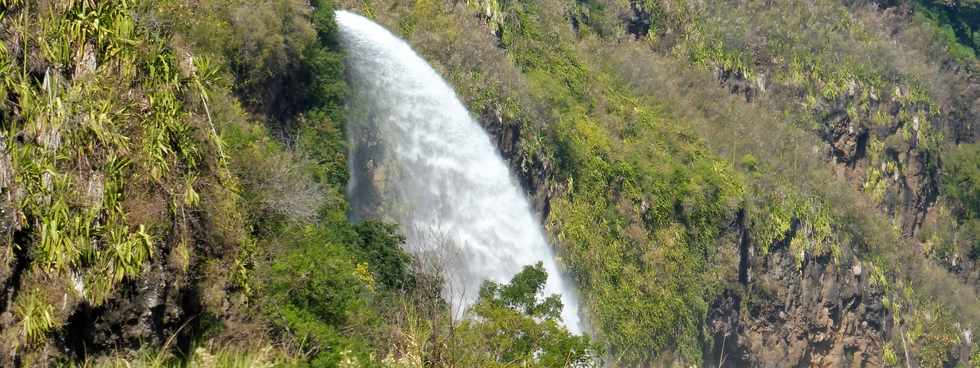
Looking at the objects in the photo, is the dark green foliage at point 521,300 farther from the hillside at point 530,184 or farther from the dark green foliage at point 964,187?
the dark green foliage at point 964,187

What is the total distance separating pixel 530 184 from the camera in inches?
1293

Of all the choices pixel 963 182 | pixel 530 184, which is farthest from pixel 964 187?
pixel 530 184

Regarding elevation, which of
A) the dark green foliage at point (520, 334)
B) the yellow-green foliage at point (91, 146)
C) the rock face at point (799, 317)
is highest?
the yellow-green foliage at point (91, 146)

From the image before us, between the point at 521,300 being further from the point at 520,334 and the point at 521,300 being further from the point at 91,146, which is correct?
the point at 91,146

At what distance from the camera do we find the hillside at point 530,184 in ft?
35.3

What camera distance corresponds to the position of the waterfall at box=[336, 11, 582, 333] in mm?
27375

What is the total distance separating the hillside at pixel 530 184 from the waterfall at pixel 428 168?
0.65 m

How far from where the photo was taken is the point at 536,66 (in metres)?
39.2

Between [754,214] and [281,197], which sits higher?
[281,197]

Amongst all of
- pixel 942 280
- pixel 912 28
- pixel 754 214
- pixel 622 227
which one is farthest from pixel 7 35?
pixel 912 28

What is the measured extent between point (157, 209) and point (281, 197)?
532cm

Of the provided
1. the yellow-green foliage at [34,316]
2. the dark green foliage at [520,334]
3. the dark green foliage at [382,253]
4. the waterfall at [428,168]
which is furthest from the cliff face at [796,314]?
the yellow-green foliage at [34,316]

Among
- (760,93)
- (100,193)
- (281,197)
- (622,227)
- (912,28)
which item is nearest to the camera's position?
(100,193)

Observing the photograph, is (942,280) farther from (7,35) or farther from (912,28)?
(7,35)
